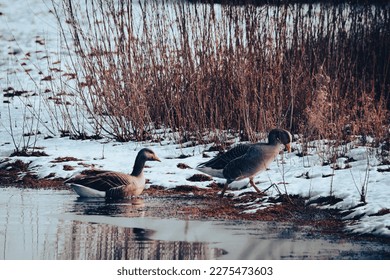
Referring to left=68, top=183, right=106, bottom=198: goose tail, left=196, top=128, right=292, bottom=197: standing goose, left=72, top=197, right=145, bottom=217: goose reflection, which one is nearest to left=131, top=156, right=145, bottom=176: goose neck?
left=72, top=197, right=145, bottom=217: goose reflection

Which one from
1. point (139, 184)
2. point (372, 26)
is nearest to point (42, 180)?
point (139, 184)

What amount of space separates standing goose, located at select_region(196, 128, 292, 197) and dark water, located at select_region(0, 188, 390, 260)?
39.5 inches

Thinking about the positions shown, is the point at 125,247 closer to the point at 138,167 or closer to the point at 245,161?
the point at 245,161

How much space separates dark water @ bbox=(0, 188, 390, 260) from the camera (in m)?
5.86

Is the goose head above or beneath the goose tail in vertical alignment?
above

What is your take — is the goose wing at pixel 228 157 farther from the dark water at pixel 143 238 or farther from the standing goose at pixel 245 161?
the dark water at pixel 143 238

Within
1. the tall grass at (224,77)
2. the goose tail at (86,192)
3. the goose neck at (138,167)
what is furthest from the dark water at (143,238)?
the tall grass at (224,77)

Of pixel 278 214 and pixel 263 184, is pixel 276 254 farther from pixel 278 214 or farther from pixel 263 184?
pixel 263 184

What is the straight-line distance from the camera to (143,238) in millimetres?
6445

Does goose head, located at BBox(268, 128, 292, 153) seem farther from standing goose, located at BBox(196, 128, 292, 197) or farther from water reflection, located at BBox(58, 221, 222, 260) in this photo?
water reflection, located at BBox(58, 221, 222, 260)

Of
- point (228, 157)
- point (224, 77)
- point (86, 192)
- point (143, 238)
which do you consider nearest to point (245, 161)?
point (228, 157)

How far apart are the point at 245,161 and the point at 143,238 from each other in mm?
2465

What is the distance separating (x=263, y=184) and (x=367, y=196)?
1773 mm

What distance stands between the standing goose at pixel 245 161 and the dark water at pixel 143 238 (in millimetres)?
1002
